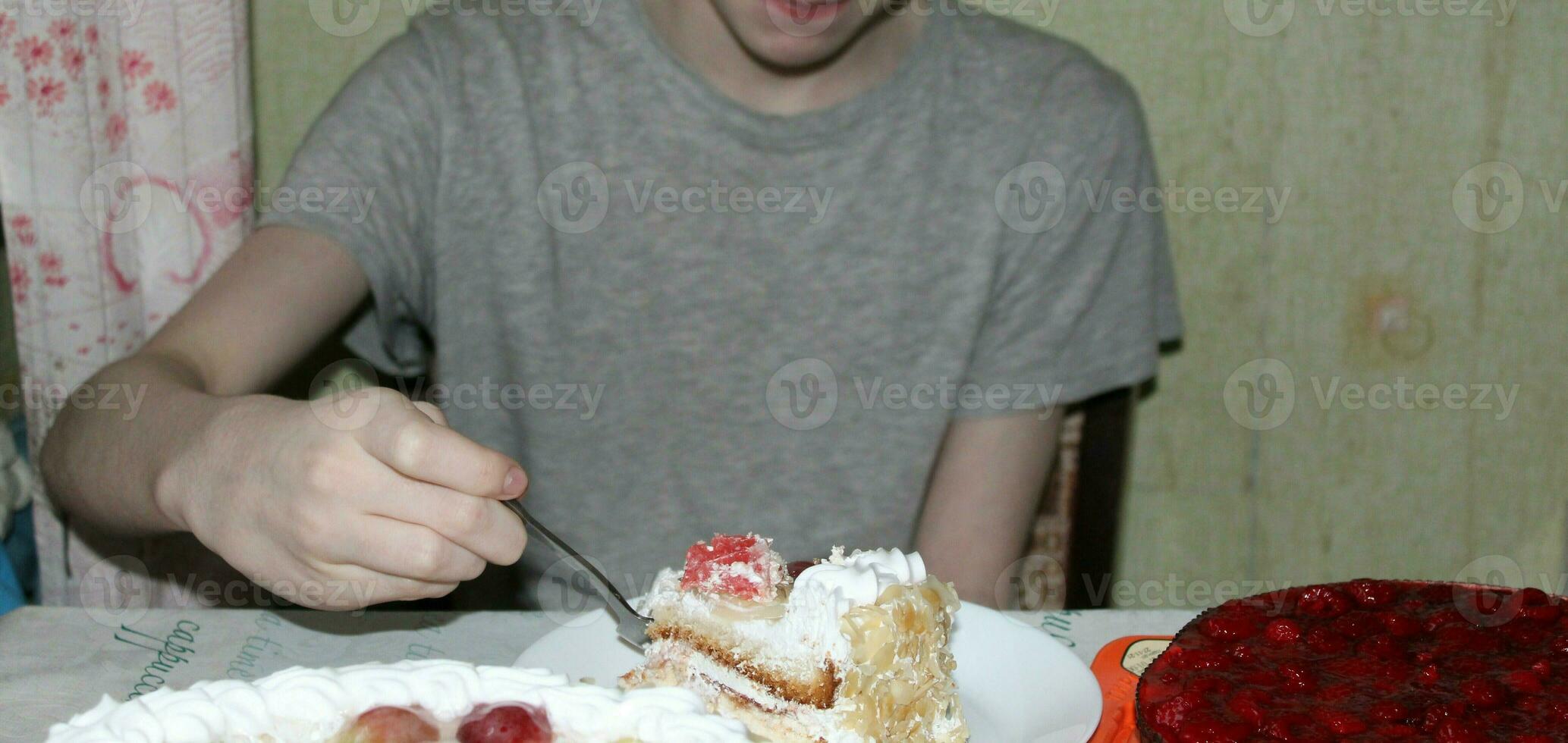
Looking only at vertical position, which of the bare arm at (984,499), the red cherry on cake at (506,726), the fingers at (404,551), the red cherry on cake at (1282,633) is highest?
the red cherry on cake at (506,726)

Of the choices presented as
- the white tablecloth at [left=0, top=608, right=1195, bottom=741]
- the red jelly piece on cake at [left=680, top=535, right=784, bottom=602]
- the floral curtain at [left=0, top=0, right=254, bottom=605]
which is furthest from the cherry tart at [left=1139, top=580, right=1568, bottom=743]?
the floral curtain at [left=0, top=0, right=254, bottom=605]

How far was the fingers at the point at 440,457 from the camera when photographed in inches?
35.1

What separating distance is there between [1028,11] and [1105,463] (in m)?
0.75

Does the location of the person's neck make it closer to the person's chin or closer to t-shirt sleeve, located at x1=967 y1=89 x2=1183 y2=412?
the person's chin

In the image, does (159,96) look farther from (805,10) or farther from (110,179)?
(805,10)

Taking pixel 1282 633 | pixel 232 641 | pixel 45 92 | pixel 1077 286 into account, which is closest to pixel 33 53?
pixel 45 92

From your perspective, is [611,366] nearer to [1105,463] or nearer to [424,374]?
[424,374]

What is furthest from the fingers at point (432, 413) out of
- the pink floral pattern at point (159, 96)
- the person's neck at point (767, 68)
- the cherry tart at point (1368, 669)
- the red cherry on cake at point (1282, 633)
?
the pink floral pattern at point (159, 96)

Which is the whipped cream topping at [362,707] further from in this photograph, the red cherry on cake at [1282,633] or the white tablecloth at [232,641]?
the red cherry on cake at [1282,633]

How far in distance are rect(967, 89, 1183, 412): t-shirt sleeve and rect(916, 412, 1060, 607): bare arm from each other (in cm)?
6

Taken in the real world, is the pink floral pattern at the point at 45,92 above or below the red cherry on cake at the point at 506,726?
above

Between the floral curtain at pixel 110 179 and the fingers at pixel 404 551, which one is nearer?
the fingers at pixel 404 551

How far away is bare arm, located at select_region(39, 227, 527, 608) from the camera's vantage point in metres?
0.92

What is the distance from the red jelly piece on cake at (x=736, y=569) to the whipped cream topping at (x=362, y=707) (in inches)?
8.4
